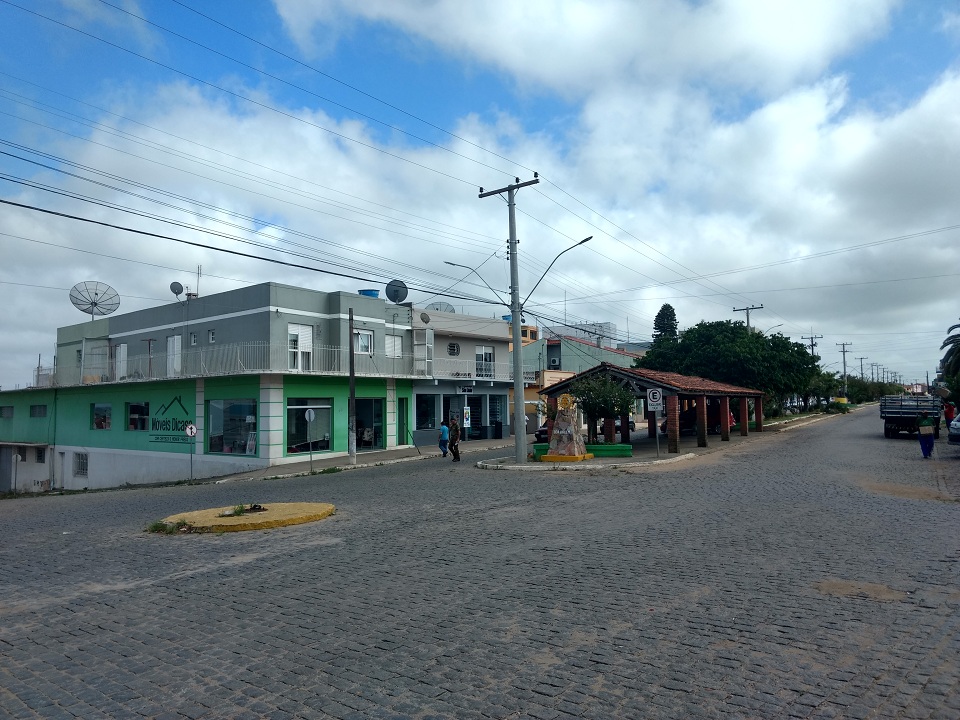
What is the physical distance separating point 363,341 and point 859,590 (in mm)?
28464

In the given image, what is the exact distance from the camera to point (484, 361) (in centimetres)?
4378

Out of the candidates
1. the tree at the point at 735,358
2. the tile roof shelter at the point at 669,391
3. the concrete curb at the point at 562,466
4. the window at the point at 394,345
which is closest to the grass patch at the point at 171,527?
the concrete curb at the point at 562,466

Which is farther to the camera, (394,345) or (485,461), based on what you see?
(394,345)

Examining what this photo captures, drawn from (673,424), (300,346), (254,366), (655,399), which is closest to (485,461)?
(655,399)

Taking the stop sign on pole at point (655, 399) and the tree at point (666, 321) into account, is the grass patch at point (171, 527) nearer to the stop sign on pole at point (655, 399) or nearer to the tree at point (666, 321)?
the stop sign on pole at point (655, 399)

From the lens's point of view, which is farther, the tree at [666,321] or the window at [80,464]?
the tree at [666,321]

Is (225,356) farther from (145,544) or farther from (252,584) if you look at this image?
(252,584)

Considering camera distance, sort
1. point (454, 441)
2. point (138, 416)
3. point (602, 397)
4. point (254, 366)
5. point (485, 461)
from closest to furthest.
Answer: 1. point (485, 461)
2. point (602, 397)
3. point (454, 441)
4. point (254, 366)
5. point (138, 416)

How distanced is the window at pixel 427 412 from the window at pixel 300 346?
8232mm

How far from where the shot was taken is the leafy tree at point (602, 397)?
1050 inches

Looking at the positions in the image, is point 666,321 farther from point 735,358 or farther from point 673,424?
point 673,424

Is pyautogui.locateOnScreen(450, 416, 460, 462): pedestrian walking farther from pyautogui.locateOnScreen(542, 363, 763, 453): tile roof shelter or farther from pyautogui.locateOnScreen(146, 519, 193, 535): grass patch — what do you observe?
pyautogui.locateOnScreen(146, 519, 193, 535): grass patch

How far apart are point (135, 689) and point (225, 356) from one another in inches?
1062

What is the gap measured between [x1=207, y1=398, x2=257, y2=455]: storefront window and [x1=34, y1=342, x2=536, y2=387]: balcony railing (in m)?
1.55
